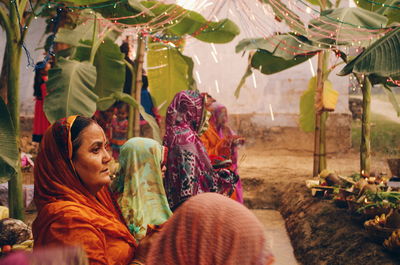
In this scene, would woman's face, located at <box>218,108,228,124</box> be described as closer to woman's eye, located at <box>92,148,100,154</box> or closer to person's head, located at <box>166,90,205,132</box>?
person's head, located at <box>166,90,205,132</box>

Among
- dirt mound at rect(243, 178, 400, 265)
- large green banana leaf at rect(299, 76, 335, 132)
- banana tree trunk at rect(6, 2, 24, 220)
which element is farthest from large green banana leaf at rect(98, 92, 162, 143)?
large green banana leaf at rect(299, 76, 335, 132)

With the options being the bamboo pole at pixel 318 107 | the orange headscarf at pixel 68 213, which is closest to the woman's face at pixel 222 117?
the bamboo pole at pixel 318 107

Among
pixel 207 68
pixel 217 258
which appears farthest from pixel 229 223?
pixel 207 68

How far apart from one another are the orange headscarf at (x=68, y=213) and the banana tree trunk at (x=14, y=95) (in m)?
1.61

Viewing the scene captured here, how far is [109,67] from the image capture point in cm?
472

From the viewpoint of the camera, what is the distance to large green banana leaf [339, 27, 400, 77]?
319 centimetres

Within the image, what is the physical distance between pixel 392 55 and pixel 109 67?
104 inches

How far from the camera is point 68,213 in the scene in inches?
61.6

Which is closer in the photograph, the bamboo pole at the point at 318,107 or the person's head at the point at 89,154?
the person's head at the point at 89,154

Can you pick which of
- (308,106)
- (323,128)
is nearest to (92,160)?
(323,128)

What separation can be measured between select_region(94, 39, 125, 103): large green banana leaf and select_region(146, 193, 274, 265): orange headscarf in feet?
12.3

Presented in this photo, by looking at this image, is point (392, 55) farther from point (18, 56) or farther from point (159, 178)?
point (18, 56)

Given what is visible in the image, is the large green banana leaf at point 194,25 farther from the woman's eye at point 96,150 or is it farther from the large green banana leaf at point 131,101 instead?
the woman's eye at point 96,150

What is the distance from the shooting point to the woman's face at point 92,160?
5.55 feet
